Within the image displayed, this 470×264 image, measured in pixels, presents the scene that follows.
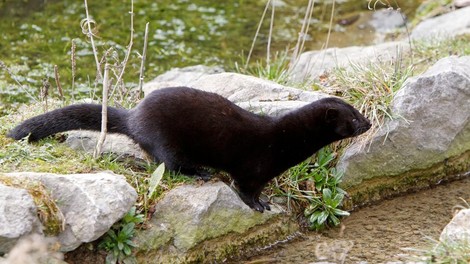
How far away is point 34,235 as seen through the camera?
16.1 ft

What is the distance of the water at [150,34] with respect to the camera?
34.1 feet

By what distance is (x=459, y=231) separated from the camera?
5141 millimetres

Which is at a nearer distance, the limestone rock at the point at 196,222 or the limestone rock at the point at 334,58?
the limestone rock at the point at 196,222

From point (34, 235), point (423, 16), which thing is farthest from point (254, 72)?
point (34, 235)

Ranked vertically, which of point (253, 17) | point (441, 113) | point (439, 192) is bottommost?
point (253, 17)

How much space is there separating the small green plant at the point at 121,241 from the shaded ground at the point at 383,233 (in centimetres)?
100

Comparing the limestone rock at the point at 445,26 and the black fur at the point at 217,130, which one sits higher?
the black fur at the point at 217,130

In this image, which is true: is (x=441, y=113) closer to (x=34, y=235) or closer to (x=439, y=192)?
(x=439, y=192)

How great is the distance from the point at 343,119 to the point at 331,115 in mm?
101

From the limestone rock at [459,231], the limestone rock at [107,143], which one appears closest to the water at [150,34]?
the limestone rock at [107,143]

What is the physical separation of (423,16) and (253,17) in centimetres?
271

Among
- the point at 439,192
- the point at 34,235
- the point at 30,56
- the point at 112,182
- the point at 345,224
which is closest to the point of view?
the point at 34,235

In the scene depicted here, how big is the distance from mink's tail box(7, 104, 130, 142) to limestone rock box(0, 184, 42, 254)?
4.07 ft

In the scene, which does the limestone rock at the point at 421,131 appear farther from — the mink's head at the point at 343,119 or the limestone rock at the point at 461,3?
the limestone rock at the point at 461,3
